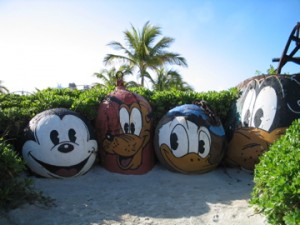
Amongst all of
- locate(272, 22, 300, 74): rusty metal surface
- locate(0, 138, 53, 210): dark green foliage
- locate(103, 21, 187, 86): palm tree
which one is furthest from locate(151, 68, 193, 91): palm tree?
locate(0, 138, 53, 210): dark green foliage

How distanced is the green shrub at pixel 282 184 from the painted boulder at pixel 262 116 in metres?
2.25

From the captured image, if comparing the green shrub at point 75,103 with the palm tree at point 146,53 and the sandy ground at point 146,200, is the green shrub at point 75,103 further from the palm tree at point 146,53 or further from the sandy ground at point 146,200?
the palm tree at point 146,53

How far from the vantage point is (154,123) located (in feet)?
22.9

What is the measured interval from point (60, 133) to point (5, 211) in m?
1.76

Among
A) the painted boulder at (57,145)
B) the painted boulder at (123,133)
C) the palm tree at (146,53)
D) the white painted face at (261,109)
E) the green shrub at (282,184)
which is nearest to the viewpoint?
the green shrub at (282,184)

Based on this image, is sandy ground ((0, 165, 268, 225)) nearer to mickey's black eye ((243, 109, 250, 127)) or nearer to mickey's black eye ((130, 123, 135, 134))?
mickey's black eye ((130, 123, 135, 134))

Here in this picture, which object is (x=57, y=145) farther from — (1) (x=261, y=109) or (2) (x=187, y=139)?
(1) (x=261, y=109)

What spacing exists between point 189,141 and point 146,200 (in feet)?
5.01

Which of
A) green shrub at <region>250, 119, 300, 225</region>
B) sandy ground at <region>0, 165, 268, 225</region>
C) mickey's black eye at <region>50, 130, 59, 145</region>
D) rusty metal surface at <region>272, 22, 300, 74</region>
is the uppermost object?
rusty metal surface at <region>272, 22, 300, 74</region>

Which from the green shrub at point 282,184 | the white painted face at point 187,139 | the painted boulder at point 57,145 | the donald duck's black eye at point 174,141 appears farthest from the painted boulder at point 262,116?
the painted boulder at point 57,145

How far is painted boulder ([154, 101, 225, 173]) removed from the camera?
6086 millimetres

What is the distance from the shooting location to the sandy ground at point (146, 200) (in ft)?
13.9

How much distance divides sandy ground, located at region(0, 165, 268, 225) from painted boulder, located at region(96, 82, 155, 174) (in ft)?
0.70

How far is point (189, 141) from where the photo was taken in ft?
19.9
